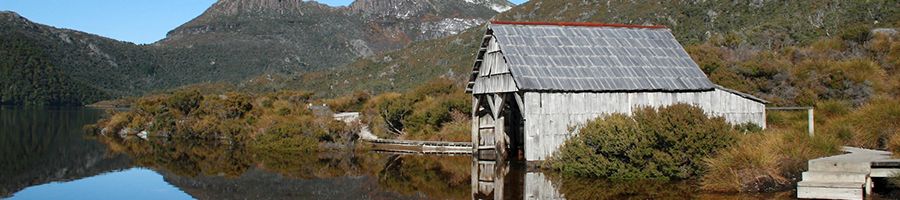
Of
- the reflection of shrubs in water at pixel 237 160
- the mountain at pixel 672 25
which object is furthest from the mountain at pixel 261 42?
the reflection of shrubs in water at pixel 237 160

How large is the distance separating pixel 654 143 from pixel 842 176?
4.40 m

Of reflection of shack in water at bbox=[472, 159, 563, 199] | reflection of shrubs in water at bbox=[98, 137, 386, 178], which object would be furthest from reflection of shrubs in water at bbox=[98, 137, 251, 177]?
reflection of shack in water at bbox=[472, 159, 563, 199]

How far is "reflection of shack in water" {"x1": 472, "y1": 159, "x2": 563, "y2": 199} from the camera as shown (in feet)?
54.3

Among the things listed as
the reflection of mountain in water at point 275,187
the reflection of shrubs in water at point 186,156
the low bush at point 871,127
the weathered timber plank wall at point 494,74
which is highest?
the weathered timber plank wall at point 494,74

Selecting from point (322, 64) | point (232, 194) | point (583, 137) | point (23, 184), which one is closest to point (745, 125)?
point (583, 137)

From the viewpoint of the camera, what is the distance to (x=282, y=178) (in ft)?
71.2

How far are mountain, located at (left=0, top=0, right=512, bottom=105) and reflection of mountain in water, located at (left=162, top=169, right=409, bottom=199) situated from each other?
11372cm

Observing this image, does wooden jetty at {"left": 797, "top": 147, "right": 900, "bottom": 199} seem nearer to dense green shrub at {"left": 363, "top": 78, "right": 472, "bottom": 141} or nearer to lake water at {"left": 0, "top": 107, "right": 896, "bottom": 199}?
lake water at {"left": 0, "top": 107, "right": 896, "bottom": 199}

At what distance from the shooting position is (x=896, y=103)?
19.2 m

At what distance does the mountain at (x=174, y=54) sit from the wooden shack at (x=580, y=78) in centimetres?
11404

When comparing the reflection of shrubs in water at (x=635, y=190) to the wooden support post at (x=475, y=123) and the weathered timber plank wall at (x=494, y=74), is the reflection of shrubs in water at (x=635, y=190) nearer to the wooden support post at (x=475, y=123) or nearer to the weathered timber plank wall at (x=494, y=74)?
the weathered timber plank wall at (x=494, y=74)

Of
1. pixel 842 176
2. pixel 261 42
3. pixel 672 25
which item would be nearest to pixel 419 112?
pixel 842 176

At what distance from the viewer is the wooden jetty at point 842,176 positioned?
13.7 m

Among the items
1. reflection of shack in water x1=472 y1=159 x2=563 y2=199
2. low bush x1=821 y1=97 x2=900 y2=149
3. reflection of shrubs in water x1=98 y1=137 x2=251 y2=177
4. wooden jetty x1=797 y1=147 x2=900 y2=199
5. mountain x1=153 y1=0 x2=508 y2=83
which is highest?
mountain x1=153 y1=0 x2=508 y2=83
